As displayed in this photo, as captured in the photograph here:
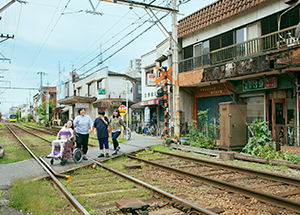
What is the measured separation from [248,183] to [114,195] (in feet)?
11.4

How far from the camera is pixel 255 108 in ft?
52.4

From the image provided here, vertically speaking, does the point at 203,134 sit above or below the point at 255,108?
below

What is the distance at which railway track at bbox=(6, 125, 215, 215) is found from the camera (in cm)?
486

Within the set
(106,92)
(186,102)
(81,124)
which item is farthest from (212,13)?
(106,92)

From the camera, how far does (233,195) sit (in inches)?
231

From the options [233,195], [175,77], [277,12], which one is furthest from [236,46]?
[233,195]

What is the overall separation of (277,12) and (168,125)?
8.36m

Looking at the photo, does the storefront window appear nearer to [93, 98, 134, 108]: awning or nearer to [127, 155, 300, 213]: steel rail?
[127, 155, 300, 213]: steel rail

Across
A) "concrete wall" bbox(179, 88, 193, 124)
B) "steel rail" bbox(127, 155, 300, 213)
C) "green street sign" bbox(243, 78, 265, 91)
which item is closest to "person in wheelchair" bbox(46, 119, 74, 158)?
"steel rail" bbox(127, 155, 300, 213)

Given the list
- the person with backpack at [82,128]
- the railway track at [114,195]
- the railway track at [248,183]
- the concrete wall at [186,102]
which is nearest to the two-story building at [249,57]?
the concrete wall at [186,102]

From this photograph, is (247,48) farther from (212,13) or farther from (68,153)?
(68,153)

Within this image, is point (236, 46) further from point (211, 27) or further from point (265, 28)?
point (211, 27)

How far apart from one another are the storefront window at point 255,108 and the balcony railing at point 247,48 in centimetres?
264

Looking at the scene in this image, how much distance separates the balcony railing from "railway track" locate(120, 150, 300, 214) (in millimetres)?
6307
